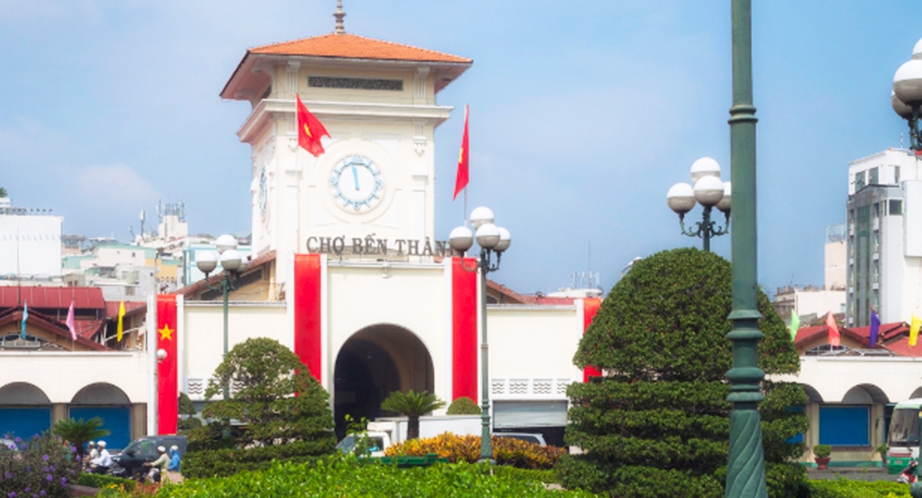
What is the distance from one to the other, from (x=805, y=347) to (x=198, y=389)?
1012 inches

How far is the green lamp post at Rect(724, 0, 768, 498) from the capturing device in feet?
32.6

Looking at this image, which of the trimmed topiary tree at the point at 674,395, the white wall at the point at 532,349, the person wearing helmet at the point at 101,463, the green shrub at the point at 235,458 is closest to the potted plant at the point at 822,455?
the white wall at the point at 532,349

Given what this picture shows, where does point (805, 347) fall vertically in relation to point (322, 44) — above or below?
below

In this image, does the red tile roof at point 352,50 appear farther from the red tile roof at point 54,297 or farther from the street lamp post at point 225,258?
the red tile roof at point 54,297

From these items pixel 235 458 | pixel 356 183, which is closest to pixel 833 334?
pixel 356 183

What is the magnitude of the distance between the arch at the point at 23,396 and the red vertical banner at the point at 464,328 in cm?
1288

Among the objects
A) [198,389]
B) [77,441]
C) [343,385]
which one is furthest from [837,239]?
[77,441]

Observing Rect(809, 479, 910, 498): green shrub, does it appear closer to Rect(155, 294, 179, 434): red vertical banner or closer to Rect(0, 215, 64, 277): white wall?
Rect(155, 294, 179, 434): red vertical banner

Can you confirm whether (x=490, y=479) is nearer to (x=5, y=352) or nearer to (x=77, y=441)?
(x=77, y=441)

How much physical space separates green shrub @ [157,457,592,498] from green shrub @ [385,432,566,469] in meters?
10.8

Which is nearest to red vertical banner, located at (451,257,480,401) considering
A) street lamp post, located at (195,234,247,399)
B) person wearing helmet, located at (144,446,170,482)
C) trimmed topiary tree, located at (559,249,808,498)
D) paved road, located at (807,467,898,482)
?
street lamp post, located at (195,234,247,399)

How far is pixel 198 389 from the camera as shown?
39031mm

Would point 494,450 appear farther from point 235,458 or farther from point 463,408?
point 463,408

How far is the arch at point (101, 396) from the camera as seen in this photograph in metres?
41.8
